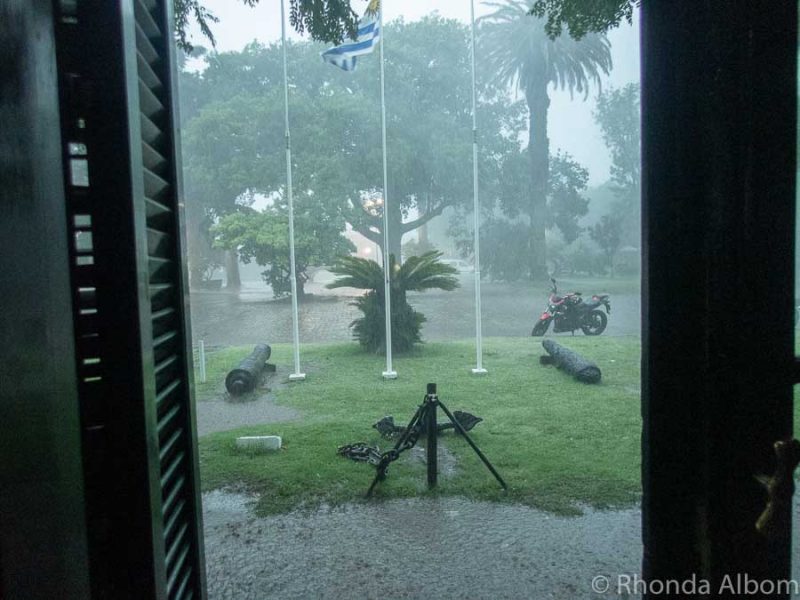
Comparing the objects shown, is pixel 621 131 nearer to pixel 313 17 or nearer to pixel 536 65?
pixel 536 65

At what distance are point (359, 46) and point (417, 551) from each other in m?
7.21

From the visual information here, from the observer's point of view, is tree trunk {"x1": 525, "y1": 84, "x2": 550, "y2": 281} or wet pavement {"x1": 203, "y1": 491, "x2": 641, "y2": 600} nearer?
wet pavement {"x1": 203, "y1": 491, "x2": 641, "y2": 600}

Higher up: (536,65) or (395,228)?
(536,65)

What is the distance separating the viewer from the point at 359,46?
8305mm

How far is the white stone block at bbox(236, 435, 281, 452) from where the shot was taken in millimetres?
5293

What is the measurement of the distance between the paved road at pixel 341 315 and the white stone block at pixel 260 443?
846cm

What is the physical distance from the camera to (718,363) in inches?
38.0

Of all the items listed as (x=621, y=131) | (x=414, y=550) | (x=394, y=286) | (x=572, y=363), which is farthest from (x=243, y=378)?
(x=621, y=131)

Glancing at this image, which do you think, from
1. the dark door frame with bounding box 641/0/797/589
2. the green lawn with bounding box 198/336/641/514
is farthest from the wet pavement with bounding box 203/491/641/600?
the dark door frame with bounding box 641/0/797/589

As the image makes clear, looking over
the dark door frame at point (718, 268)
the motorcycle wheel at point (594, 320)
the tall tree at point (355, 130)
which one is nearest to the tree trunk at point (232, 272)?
the tall tree at point (355, 130)

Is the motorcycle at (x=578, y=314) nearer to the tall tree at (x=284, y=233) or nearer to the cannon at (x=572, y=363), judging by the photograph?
the cannon at (x=572, y=363)

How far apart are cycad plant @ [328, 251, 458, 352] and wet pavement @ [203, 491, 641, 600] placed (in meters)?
6.43

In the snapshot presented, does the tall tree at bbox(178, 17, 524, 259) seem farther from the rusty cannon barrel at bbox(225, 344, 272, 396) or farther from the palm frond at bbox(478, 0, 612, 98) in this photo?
the rusty cannon barrel at bbox(225, 344, 272, 396)

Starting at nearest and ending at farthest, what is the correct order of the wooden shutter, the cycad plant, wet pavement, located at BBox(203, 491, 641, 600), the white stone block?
the wooden shutter → wet pavement, located at BBox(203, 491, 641, 600) → the white stone block → the cycad plant
